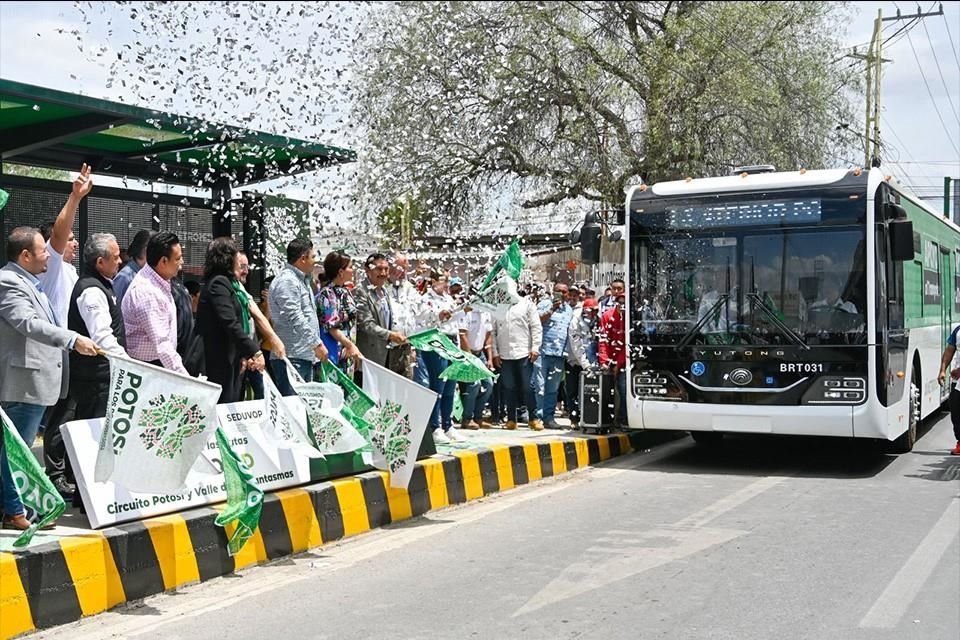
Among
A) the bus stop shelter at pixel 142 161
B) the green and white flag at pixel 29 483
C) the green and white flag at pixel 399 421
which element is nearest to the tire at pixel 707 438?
the bus stop shelter at pixel 142 161

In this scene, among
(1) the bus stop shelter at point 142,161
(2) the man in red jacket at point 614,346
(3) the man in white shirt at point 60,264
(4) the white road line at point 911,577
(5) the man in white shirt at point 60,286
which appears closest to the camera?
(4) the white road line at point 911,577

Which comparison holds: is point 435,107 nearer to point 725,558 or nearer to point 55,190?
point 55,190

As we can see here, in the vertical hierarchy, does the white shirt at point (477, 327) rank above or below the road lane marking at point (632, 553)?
above

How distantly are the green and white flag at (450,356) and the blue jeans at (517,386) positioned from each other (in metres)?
2.61

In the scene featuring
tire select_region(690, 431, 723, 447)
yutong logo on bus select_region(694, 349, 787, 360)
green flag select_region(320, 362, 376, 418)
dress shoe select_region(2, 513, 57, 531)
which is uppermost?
yutong logo on bus select_region(694, 349, 787, 360)

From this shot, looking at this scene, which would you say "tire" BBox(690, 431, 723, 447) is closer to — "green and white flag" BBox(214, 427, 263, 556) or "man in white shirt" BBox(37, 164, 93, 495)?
"green and white flag" BBox(214, 427, 263, 556)

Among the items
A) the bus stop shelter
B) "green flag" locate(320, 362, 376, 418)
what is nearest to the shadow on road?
"green flag" locate(320, 362, 376, 418)

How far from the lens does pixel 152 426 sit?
19.4 feet

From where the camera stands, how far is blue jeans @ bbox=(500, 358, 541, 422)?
41.3 ft

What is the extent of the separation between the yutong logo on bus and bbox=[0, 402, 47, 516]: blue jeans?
636 cm

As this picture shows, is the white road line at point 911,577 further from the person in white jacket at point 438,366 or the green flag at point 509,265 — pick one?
the person in white jacket at point 438,366

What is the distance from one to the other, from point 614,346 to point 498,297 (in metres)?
2.31

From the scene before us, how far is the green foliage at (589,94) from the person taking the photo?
67.1 feet

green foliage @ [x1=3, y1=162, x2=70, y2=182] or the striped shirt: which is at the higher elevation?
green foliage @ [x1=3, y1=162, x2=70, y2=182]
